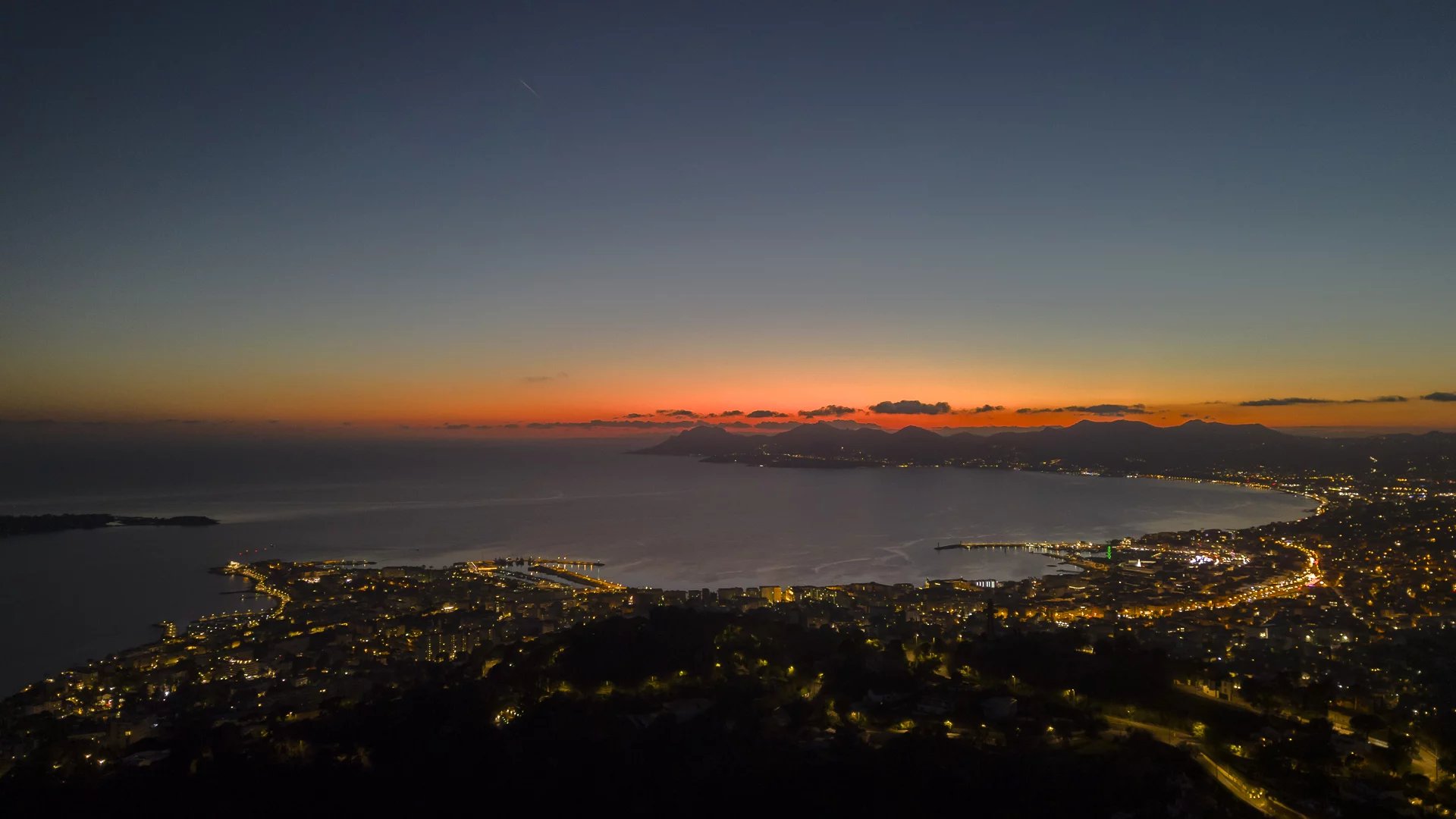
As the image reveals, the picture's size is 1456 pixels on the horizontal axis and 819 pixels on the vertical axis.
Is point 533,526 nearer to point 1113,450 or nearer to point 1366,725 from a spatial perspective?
point 1366,725

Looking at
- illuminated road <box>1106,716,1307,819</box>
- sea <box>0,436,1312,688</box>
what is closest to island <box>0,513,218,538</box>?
sea <box>0,436,1312,688</box>

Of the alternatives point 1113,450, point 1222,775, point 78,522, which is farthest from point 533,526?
point 1113,450

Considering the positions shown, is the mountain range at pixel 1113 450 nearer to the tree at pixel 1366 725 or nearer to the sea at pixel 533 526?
the sea at pixel 533 526

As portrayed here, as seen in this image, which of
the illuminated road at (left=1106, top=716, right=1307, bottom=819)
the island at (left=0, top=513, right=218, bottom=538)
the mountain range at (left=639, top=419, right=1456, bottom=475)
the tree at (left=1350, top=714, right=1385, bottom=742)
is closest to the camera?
the illuminated road at (left=1106, top=716, right=1307, bottom=819)

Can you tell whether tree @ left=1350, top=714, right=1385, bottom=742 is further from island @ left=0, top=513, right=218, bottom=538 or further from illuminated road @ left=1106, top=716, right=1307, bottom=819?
island @ left=0, top=513, right=218, bottom=538

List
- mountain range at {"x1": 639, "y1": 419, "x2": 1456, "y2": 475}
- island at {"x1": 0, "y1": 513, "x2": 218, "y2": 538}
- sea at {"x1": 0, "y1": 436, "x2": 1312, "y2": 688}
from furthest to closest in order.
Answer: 1. mountain range at {"x1": 639, "y1": 419, "x2": 1456, "y2": 475}
2. island at {"x1": 0, "y1": 513, "x2": 218, "y2": 538}
3. sea at {"x1": 0, "y1": 436, "x2": 1312, "y2": 688}

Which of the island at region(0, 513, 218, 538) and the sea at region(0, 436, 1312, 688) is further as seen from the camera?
the island at region(0, 513, 218, 538)
